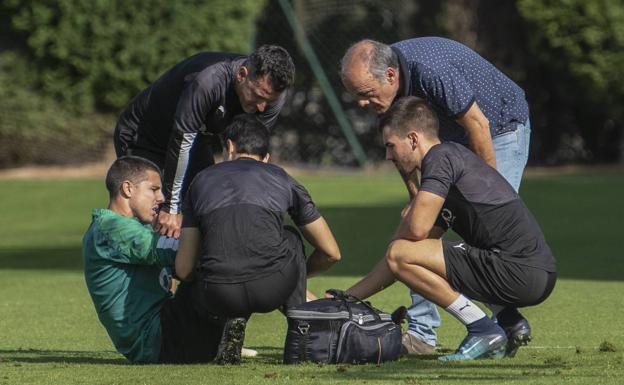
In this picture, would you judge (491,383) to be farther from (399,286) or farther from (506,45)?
(506,45)

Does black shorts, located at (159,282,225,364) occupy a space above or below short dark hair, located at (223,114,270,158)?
below

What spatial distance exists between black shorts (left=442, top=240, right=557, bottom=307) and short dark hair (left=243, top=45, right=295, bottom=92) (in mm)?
1287

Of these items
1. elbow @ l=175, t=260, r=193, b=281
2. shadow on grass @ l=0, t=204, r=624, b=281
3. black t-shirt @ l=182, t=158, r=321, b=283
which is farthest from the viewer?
shadow on grass @ l=0, t=204, r=624, b=281

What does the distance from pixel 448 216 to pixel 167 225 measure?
144 cm

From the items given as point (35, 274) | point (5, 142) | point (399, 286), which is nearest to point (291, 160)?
point (5, 142)

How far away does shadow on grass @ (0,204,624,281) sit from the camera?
36.7 ft

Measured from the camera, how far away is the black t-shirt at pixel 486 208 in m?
6.52

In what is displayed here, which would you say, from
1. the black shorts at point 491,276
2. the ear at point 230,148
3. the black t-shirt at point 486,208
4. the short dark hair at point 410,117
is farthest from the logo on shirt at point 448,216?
the ear at point 230,148

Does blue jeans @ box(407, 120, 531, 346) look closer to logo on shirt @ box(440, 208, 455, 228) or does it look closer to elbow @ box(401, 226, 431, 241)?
logo on shirt @ box(440, 208, 455, 228)

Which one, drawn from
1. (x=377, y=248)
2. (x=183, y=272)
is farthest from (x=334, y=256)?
(x=377, y=248)

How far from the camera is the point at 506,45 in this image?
21.3 metres

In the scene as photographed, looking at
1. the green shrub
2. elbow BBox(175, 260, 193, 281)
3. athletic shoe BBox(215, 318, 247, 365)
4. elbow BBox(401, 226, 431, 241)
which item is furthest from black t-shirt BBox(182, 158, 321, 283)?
the green shrub

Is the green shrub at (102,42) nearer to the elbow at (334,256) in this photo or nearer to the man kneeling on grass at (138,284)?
the man kneeling on grass at (138,284)

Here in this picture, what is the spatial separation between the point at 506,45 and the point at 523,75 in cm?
55
